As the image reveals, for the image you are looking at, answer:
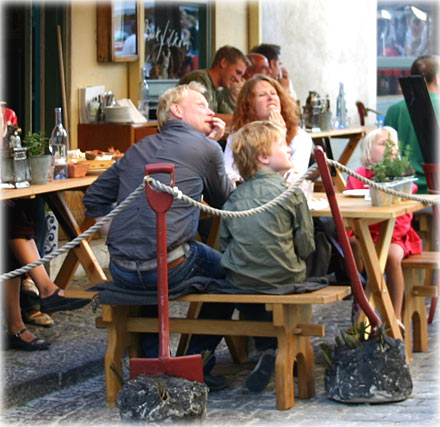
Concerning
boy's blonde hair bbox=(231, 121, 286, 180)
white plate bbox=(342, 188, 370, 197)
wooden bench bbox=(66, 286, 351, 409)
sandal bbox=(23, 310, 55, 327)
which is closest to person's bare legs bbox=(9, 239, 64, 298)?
sandal bbox=(23, 310, 55, 327)

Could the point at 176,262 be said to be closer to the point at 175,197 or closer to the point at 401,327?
the point at 175,197

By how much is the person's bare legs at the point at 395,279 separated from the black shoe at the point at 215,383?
111 cm

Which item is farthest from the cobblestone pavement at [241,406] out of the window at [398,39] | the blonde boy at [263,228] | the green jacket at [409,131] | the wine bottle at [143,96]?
the window at [398,39]

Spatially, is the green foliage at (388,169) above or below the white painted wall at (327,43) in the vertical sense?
below

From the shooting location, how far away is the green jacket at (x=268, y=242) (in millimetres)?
5008

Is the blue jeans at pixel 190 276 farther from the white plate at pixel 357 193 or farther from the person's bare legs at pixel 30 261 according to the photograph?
the white plate at pixel 357 193

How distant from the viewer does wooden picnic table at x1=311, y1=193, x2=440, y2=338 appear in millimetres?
5391

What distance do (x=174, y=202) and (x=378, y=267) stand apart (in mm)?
1202

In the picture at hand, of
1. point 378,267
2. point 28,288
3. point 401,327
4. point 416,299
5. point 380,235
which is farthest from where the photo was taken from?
point 28,288

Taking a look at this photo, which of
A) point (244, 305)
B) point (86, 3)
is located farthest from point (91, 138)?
point (244, 305)

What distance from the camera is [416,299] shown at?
6219 mm

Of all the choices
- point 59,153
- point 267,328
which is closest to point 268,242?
point 267,328

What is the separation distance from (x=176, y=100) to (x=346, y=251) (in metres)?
1.13

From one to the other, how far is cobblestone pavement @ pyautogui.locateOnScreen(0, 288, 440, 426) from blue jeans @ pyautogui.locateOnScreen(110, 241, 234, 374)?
27 cm
